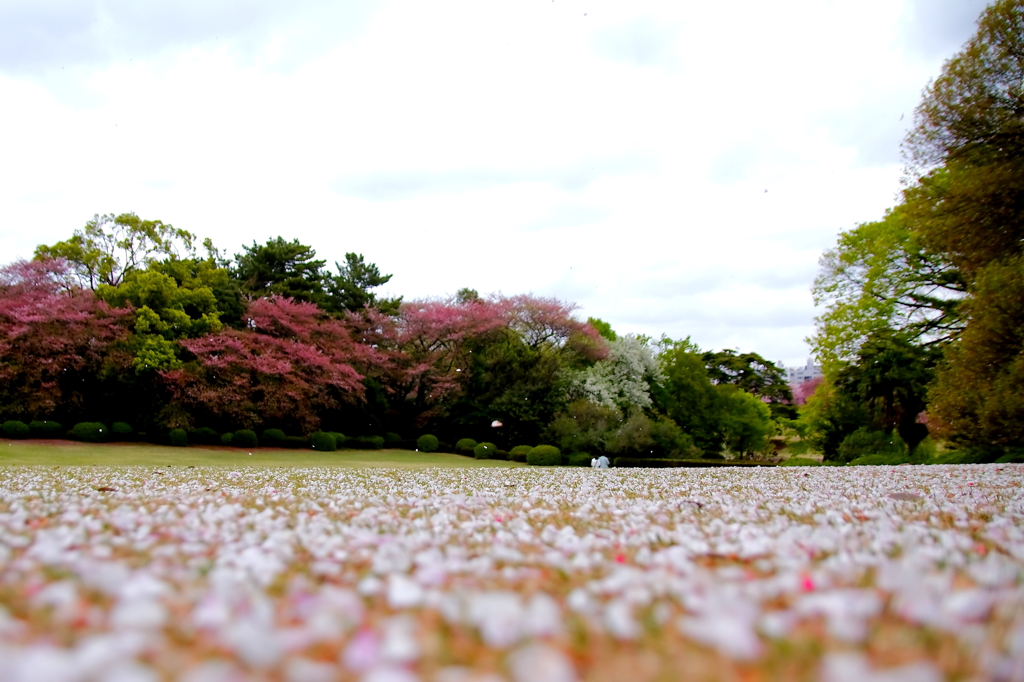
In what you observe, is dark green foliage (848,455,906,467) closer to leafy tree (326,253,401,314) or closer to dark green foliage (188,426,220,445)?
dark green foliage (188,426,220,445)

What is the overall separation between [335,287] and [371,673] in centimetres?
3907

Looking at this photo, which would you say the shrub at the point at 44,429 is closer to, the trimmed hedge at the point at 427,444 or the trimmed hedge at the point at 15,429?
the trimmed hedge at the point at 15,429

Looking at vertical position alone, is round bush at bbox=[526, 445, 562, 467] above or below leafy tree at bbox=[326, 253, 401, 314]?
below

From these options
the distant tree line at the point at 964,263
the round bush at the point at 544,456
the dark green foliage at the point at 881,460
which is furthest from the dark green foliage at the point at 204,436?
the distant tree line at the point at 964,263

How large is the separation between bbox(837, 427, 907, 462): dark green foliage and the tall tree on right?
1065cm

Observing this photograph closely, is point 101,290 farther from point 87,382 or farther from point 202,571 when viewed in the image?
point 202,571

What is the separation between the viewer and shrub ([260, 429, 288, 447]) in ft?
93.9

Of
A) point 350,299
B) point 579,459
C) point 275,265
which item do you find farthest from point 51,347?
point 579,459

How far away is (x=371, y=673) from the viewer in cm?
148

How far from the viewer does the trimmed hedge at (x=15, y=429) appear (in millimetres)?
24031

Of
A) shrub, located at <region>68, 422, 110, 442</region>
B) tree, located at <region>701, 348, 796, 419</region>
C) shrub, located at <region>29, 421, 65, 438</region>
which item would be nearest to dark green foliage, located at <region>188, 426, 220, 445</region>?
shrub, located at <region>68, 422, 110, 442</region>

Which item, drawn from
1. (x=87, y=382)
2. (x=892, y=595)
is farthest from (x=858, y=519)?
(x=87, y=382)

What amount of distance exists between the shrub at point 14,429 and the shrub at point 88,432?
1.51 meters

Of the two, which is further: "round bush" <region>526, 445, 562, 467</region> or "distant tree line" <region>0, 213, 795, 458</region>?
"distant tree line" <region>0, 213, 795, 458</region>
